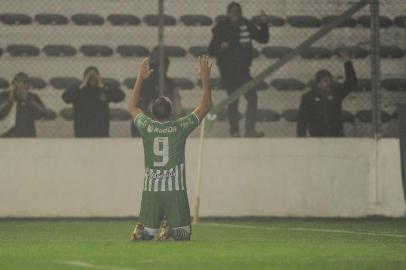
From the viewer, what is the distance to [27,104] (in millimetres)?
19953

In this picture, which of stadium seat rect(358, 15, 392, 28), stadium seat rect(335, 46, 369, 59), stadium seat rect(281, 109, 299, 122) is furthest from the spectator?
stadium seat rect(358, 15, 392, 28)

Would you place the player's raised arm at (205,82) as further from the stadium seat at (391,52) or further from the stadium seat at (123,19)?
the stadium seat at (123,19)

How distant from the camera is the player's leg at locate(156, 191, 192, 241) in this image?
43.3ft

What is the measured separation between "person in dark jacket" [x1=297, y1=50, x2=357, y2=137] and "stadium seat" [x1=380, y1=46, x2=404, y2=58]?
1.76 meters

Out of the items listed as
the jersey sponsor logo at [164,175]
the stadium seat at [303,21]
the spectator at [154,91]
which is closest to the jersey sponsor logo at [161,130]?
the jersey sponsor logo at [164,175]

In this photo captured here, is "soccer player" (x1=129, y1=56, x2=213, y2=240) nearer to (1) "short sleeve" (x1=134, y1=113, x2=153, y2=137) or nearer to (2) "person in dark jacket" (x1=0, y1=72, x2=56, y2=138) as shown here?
(1) "short sleeve" (x1=134, y1=113, x2=153, y2=137)

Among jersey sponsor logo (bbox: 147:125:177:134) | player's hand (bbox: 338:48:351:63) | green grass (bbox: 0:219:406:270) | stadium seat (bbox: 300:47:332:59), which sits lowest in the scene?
green grass (bbox: 0:219:406:270)

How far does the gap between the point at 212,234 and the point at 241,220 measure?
409cm

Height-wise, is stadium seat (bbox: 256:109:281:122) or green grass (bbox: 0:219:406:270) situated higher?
stadium seat (bbox: 256:109:281:122)

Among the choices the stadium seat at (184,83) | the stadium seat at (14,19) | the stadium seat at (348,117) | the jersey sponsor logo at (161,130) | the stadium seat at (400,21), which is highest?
the stadium seat at (14,19)

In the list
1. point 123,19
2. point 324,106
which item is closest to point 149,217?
point 324,106

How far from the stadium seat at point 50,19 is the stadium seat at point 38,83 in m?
1.14

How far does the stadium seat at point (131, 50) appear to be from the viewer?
2217 cm

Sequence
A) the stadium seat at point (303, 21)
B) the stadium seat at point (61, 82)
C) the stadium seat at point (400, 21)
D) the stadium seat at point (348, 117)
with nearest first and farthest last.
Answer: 1. the stadium seat at point (348, 117)
2. the stadium seat at point (400, 21)
3. the stadium seat at point (61, 82)
4. the stadium seat at point (303, 21)
